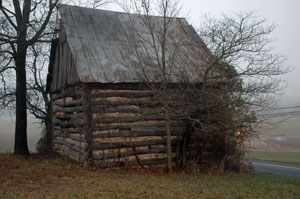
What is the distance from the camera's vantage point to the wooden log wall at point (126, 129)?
10828 mm

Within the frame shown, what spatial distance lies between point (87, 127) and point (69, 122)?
6.70 ft

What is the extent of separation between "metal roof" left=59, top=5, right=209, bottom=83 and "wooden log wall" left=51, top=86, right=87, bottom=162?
40.0 inches

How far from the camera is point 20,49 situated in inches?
549

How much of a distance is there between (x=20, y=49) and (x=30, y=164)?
5361mm

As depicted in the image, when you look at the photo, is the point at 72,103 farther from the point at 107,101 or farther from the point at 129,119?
the point at 129,119

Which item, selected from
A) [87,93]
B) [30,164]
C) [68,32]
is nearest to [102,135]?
[87,93]

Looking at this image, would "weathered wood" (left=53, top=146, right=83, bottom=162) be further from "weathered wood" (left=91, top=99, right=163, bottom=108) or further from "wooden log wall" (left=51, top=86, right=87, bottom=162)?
"weathered wood" (left=91, top=99, right=163, bottom=108)

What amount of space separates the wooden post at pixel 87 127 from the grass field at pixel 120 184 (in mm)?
440

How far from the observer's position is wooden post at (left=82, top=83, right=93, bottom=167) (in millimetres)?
10727

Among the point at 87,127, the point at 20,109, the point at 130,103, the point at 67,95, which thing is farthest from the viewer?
the point at 20,109

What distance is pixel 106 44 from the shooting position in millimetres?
12406

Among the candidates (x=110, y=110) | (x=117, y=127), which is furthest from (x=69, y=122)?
(x=117, y=127)

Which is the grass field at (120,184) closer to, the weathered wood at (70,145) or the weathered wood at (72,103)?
the weathered wood at (70,145)

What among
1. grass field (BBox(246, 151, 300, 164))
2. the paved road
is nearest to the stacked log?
the paved road
